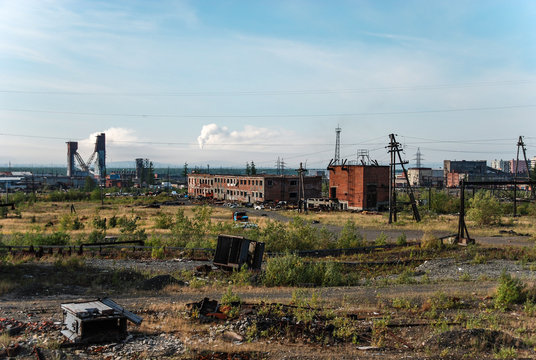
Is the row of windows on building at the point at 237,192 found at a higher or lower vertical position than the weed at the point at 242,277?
higher

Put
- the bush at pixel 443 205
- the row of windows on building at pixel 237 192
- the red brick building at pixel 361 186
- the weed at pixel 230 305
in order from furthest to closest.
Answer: the row of windows on building at pixel 237 192, the red brick building at pixel 361 186, the bush at pixel 443 205, the weed at pixel 230 305

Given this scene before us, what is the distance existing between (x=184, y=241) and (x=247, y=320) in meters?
15.6

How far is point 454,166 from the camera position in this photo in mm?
150125

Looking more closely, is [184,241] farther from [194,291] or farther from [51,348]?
[51,348]

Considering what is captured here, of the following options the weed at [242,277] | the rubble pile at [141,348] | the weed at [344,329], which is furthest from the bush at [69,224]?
the weed at [344,329]

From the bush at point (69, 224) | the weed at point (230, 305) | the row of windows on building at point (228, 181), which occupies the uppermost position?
the row of windows on building at point (228, 181)

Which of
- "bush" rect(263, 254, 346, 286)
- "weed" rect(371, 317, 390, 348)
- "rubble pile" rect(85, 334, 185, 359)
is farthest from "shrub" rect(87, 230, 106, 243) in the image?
"weed" rect(371, 317, 390, 348)

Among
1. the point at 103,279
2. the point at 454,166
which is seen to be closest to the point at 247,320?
the point at 103,279

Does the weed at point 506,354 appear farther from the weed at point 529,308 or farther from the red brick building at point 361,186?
the red brick building at point 361,186

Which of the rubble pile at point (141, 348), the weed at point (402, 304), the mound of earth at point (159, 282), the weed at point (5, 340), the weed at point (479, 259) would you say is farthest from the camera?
the weed at point (479, 259)

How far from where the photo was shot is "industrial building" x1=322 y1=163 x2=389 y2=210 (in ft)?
175

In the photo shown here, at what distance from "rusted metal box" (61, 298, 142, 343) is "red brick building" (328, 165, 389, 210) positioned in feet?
151

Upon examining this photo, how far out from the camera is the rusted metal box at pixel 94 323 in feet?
29.4

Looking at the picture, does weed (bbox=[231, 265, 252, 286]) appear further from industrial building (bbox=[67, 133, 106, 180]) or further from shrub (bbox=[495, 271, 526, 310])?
industrial building (bbox=[67, 133, 106, 180])
